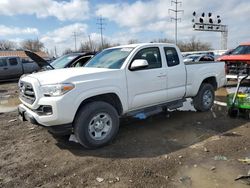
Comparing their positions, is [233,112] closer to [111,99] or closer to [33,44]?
[111,99]

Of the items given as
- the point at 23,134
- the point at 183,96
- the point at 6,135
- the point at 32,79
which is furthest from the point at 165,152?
the point at 6,135

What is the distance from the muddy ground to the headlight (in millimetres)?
1150

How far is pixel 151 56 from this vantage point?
555 centimetres

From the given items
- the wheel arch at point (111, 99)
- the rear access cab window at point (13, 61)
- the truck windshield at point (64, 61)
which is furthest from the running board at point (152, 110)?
the rear access cab window at point (13, 61)

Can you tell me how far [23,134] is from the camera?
570 centimetres

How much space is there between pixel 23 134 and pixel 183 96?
13.0 feet

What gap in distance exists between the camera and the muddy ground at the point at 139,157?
3543mm

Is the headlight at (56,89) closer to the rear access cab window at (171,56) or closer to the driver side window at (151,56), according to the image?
the driver side window at (151,56)

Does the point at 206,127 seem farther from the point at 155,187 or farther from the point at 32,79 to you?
the point at 32,79

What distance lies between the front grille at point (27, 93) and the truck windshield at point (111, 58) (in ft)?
4.97

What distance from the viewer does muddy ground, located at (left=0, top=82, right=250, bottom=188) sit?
3.54m

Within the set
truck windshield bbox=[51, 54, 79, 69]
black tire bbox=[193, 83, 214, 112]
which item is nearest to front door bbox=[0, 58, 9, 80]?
truck windshield bbox=[51, 54, 79, 69]

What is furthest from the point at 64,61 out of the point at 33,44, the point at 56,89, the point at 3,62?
the point at 33,44

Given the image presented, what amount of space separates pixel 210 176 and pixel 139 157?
1.19m
